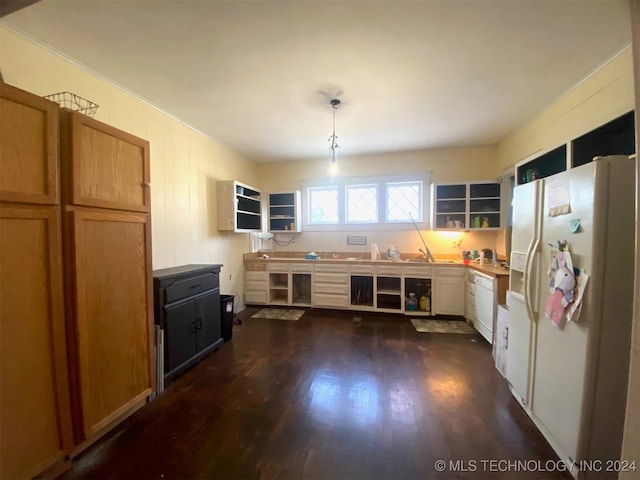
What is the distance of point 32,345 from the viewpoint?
1.26 m

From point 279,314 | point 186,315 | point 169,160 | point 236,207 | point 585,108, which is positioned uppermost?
point 585,108

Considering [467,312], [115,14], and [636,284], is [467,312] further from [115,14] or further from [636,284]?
[115,14]

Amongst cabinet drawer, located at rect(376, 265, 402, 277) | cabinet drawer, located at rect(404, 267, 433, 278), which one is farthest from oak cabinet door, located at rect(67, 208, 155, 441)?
cabinet drawer, located at rect(404, 267, 433, 278)

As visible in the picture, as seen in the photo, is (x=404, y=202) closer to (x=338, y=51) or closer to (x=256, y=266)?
(x=256, y=266)

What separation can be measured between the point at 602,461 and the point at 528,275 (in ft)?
3.24

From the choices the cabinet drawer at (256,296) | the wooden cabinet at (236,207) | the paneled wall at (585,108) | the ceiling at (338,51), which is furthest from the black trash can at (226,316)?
the paneled wall at (585,108)

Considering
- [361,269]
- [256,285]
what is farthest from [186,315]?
[361,269]

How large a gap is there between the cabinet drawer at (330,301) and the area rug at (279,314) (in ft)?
1.06

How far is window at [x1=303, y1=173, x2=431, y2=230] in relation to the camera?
439cm

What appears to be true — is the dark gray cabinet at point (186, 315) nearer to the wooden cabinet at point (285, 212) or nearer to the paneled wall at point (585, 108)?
the wooden cabinet at point (285, 212)

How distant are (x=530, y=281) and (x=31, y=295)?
2921mm

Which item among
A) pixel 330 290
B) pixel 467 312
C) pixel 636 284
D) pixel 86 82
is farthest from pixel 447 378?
pixel 86 82

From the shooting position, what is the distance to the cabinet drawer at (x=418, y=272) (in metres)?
3.83

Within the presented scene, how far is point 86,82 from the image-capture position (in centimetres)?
209
